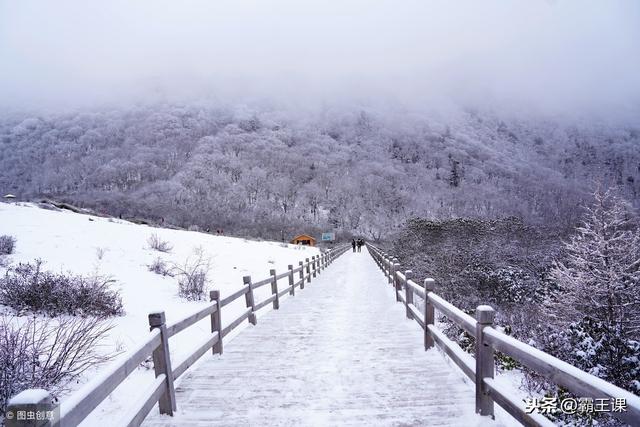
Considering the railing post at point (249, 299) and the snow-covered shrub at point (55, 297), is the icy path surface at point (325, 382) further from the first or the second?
the snow-covered shrub at point (55, 297)

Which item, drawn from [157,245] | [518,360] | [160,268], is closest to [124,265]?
[160,268]

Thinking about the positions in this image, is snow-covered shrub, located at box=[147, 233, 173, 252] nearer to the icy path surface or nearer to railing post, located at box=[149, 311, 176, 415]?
the icy path surface

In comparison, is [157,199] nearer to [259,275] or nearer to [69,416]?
[259,275]

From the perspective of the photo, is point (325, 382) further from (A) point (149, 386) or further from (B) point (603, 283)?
(B) point (603, 283)

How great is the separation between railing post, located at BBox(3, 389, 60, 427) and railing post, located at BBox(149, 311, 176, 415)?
6.69 ft

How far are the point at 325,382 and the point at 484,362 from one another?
7.06 ft

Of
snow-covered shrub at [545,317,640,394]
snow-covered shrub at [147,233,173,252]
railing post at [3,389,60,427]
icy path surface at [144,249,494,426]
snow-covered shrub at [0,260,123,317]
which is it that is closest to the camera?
railing post at [3,389,60,427]

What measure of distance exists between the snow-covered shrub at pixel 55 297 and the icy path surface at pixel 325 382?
117 inches

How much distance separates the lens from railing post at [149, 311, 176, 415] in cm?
423

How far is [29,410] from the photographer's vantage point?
2068 mm

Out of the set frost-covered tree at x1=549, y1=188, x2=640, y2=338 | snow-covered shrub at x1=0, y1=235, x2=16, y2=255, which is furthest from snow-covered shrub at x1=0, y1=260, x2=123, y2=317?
frost-covered tree at x1=549, y1=188, x2=640, y2=338

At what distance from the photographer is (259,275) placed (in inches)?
779

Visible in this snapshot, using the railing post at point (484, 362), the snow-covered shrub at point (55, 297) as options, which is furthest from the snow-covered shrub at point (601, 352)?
the snow-covered shrub at point (55, 297)

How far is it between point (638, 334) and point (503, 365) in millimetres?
10186
